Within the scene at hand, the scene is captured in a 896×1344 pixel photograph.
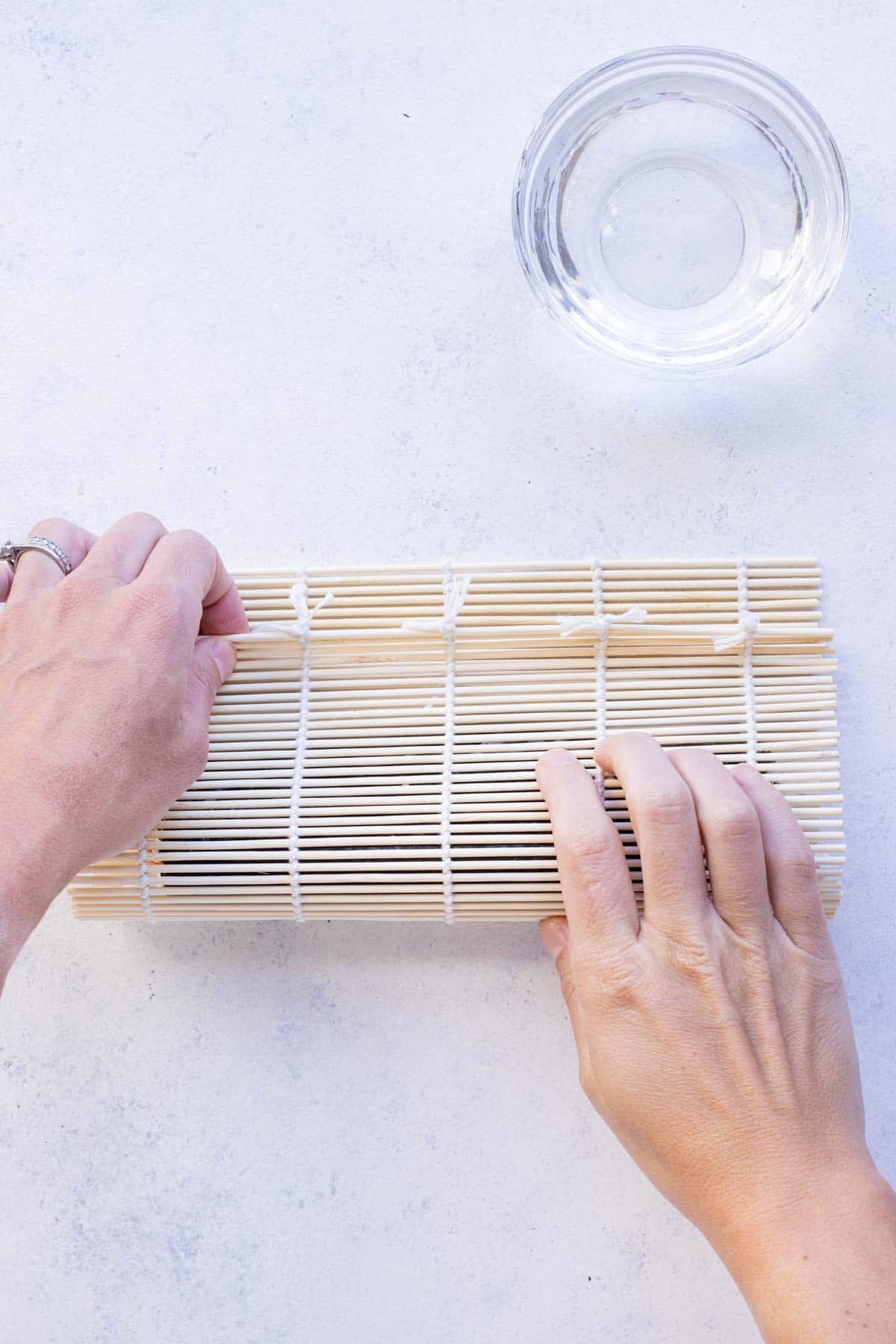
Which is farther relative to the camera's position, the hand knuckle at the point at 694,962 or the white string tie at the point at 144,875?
the white string tie at the point at 144,875

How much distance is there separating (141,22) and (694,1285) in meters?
1.24

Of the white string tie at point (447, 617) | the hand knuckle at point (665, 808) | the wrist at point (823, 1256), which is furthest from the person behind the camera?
the white string tie at point (447, 617)

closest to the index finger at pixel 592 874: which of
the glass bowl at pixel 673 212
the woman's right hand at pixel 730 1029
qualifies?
the woman's right hand at pixel 730 1029

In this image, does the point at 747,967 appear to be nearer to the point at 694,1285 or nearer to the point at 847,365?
the point at 694,1285

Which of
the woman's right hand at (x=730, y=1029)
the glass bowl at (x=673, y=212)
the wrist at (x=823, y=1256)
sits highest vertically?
the glass bowl at (x=673, y=212)

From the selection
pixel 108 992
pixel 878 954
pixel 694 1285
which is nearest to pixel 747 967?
pixel 878 954

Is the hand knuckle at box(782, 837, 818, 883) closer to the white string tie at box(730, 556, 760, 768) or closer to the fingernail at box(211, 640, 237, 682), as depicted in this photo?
the white string tie at box(730, 556, 760, 768)

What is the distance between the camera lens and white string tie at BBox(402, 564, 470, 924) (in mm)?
878

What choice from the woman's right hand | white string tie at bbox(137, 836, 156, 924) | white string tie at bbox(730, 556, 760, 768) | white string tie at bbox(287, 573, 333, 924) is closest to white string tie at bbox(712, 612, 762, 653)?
white string tie at bbox(730, 556, 760, 768)

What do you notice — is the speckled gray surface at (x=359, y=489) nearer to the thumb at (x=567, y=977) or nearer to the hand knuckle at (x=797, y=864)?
the thumb at (x=567, y=977)

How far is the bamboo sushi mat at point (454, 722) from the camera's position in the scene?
882mm

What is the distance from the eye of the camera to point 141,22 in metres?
1.04

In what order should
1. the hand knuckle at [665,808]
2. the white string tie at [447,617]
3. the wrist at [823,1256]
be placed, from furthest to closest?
the white string tie at [447,617], the hand knuckle at [665,808], the wrist at [823,1256]

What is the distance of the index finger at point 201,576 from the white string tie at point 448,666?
0.47 feet
